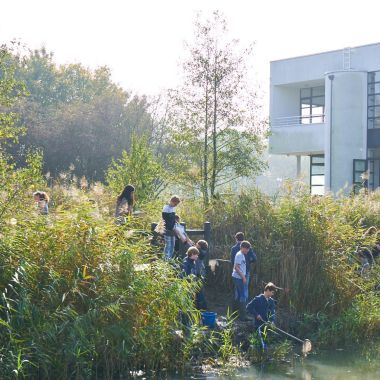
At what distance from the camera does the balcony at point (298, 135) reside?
4112 centimetres

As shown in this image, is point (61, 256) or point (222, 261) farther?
point (222, 261)

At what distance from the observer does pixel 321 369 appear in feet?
49.2

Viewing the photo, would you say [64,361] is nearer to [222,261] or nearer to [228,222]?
[222,261]

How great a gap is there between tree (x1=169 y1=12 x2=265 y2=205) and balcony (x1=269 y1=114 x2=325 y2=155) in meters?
14.1

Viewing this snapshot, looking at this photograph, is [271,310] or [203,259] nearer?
[271,310]

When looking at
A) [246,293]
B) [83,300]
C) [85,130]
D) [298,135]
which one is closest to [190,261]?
[246,293]

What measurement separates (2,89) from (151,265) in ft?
13.7

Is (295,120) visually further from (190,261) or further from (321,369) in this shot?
(321,369)

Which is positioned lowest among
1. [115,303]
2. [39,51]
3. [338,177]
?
[115,303]

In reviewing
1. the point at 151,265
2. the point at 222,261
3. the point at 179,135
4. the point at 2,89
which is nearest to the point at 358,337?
the point at 222,261

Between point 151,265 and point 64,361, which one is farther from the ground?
point 151,265

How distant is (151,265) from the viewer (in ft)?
45.1

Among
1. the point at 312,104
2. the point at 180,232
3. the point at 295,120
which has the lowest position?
the point at 180,232

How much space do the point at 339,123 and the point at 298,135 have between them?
329 cm
